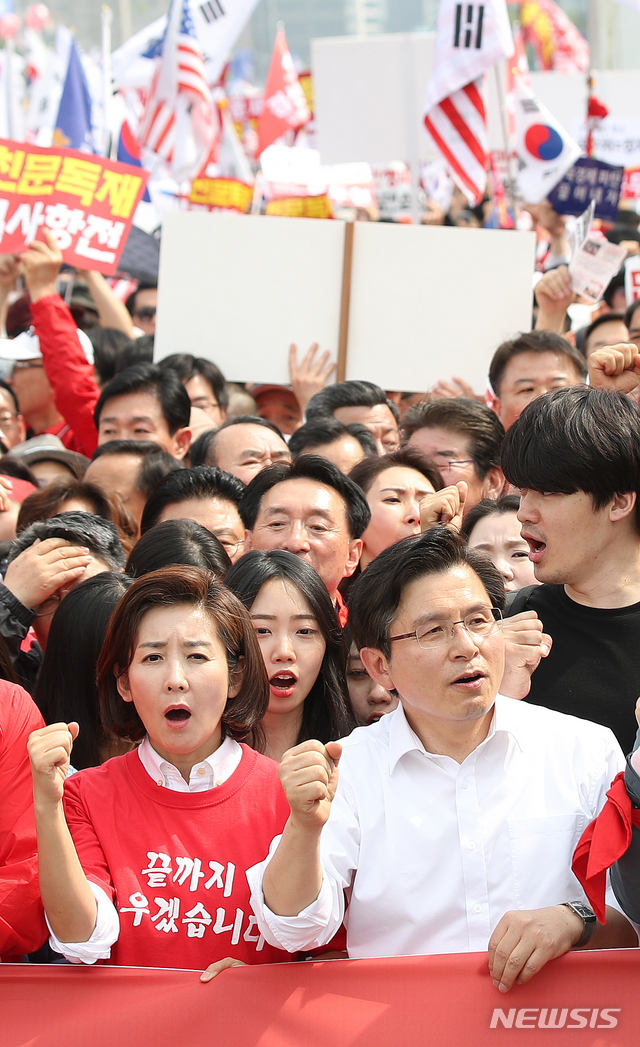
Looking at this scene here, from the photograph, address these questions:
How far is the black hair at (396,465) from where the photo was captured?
158 inches

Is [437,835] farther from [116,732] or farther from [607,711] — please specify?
[116,732]

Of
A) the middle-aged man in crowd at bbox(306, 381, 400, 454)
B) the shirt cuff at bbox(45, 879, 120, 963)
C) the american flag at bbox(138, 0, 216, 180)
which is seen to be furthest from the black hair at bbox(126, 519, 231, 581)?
the american flag at bbox(138, 0, 216, 180)

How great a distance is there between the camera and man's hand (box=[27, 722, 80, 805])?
2.00m

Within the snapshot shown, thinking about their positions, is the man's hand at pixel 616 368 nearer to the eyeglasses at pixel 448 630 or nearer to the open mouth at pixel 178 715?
the eyeglasses at pixel 448 630

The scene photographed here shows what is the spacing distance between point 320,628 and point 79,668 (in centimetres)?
63

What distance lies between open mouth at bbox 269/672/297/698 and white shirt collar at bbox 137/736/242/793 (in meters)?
0.48

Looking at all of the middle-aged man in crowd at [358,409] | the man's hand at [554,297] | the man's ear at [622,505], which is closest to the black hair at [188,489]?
the middle-aged man in crowd at [358,409]

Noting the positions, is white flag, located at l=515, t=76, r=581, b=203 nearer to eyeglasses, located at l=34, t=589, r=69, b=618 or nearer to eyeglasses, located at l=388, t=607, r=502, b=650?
eyeglasses, located at l=34, t=589, r=69, b=618

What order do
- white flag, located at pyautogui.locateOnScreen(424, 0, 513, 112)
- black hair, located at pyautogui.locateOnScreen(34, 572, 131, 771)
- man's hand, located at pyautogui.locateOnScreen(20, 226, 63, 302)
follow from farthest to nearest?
white flag, located at pyautogui.locateOnScreen(424, 0, 513, 112) → man's hand, located at pyautogui.locateOnScreen(20, 226, 63, 302) → black hair, located at pyautogui.locateOnScreen(34, 572, 131, 771)

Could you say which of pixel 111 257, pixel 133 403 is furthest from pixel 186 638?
pixel 111 257

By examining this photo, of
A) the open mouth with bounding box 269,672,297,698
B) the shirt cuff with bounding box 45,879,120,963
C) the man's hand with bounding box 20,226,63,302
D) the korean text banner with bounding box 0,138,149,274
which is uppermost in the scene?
the korean text banner with bounding box 0,138,149,274

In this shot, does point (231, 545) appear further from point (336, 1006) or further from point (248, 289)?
point (248, 289)

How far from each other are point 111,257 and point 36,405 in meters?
0.96

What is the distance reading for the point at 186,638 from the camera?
2.40 metres
